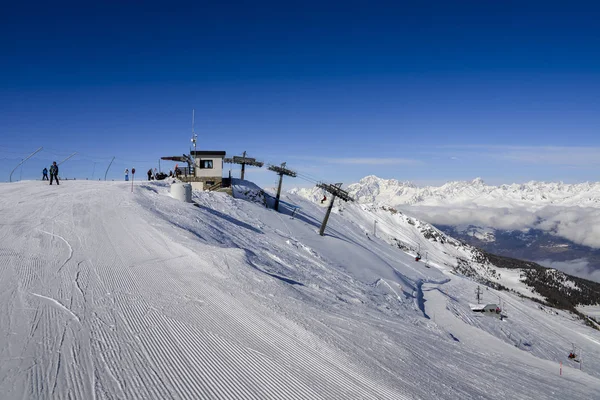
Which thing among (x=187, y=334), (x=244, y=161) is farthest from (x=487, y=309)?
(x=187, y=334)

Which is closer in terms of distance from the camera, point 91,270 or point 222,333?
point 222,333

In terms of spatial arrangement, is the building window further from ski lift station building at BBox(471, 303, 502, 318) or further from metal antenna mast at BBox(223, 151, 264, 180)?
ski lift station building at BBox(471, 303, 502, 318)

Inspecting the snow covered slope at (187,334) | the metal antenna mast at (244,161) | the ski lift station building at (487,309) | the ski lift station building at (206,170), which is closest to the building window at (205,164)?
the ski lift station building at (206,170)

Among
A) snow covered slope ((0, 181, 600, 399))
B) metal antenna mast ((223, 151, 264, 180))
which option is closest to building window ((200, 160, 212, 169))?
metal antenna mast ((223, 151, 264, 180))

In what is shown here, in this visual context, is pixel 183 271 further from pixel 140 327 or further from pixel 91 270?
pixel 140 327

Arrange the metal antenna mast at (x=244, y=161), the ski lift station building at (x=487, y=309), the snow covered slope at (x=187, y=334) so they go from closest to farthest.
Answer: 1. the snow covered slope at (x=187, y=334)
2. the ski lift station building at (x=487, y=309)
3. the metal antenna mast at (x=244, y=161)

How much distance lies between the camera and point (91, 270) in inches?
492

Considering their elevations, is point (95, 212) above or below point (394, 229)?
above

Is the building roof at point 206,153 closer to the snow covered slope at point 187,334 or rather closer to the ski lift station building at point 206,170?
the ski lift station building at point 206,170

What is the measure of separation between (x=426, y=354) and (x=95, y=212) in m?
21.5

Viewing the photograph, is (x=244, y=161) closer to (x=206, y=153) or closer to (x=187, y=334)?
(x=206, y=153)

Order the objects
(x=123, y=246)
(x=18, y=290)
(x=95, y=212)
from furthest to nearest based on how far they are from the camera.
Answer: (x=95, y=212)
(x=123, y=246)
(x=18, y=290)

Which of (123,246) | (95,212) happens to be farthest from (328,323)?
(95,212)

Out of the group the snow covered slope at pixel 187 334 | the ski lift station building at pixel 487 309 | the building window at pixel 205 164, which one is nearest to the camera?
the snow covered slope at pixel 187 334
